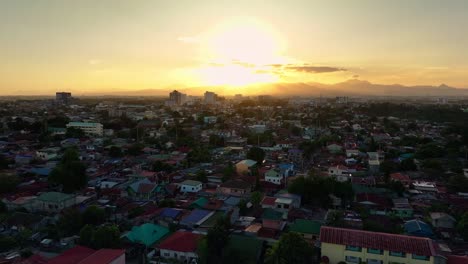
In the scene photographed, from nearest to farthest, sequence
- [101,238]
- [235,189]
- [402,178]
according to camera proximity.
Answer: [101,238] → [235,189] → [402,178]

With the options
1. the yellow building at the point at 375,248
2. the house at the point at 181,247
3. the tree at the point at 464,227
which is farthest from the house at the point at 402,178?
the house at the point at 181,247

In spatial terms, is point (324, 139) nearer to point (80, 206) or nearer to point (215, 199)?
point (215, 199)

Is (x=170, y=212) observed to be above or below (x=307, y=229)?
below

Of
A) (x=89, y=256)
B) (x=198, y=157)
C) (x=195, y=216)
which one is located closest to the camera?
(x=89, y=256)

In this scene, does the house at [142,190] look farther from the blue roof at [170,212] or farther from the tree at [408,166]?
the tree at [408,166]

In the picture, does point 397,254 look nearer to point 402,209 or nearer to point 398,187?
point 402,209

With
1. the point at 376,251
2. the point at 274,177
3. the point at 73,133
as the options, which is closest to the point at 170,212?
the point at 274,177

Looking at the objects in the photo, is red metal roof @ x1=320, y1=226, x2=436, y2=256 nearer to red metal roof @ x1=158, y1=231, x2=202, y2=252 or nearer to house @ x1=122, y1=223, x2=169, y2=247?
red metal roof @ x1=158, y1=231, x2=202, y2=252

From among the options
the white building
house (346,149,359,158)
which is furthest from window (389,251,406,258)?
the white building
